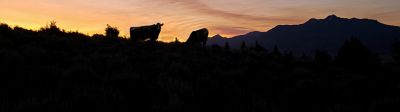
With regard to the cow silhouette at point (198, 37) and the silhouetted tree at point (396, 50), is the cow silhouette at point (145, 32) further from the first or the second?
the silhouetted tree at point (396, 50)

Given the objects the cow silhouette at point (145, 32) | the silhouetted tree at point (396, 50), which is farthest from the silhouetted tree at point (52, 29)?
the silhouetted tree at point (396, 50)

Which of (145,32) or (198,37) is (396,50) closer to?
(198,37)

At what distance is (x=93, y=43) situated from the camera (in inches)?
669

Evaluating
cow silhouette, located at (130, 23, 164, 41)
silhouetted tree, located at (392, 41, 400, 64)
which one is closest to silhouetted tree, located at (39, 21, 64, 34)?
cow silhouette, located at (130, 23, 164, 41)

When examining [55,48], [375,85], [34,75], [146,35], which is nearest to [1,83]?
[34,75]

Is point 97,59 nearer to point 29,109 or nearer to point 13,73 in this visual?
point 13,73

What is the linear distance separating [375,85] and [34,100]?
876cm

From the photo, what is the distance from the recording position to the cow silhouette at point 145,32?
83.6ft

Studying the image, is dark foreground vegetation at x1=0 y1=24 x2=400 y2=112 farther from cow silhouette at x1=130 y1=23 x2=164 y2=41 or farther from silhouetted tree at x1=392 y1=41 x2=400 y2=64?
silhouetted tree at x1=392 y1=41 x2=400 y2=64

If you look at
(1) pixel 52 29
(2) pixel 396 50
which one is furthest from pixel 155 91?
(2) pixel 396 50

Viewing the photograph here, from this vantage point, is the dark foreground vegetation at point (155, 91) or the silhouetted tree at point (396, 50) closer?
the dark foreground vegetation at point (155, 91)

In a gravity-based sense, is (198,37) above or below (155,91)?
above

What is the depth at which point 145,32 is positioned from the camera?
83.7ft

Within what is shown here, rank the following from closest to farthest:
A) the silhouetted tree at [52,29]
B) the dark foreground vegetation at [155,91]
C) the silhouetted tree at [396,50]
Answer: the dark foreground vegetation at [155,91] < the silhouetted tree at [52,29] < the silhouetted tree at [396,50]
